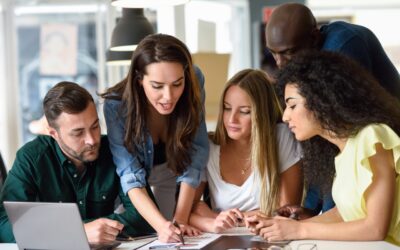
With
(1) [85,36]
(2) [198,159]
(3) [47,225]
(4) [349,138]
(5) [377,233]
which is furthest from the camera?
(1) [85,36]

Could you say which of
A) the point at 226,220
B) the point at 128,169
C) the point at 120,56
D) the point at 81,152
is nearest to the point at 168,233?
the point at 226,220

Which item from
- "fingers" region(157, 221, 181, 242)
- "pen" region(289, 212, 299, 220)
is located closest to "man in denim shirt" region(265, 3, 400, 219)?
"pen" region(289, 212, 299, 220)

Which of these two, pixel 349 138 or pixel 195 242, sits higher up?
pixel 349 138

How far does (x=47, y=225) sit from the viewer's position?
2.03 m

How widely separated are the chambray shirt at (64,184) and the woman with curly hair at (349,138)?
57 cm

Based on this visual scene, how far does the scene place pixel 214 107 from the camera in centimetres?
605

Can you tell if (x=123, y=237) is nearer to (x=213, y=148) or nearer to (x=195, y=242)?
(x=195, y=242)

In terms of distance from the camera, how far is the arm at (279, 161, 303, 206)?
271 cm

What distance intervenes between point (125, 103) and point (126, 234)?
459 millimetres

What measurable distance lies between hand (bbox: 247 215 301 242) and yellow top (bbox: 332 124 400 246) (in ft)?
0.57

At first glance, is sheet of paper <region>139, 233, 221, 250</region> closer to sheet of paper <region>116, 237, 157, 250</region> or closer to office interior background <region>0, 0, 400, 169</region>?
sheet of paper <region>116, 237, 157, 250</region>

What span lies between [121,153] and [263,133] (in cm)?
56

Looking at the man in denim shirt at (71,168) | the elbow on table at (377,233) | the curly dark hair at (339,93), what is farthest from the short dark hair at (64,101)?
the elbow on table at (377,233)

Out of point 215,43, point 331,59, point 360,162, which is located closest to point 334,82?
point 331,59
